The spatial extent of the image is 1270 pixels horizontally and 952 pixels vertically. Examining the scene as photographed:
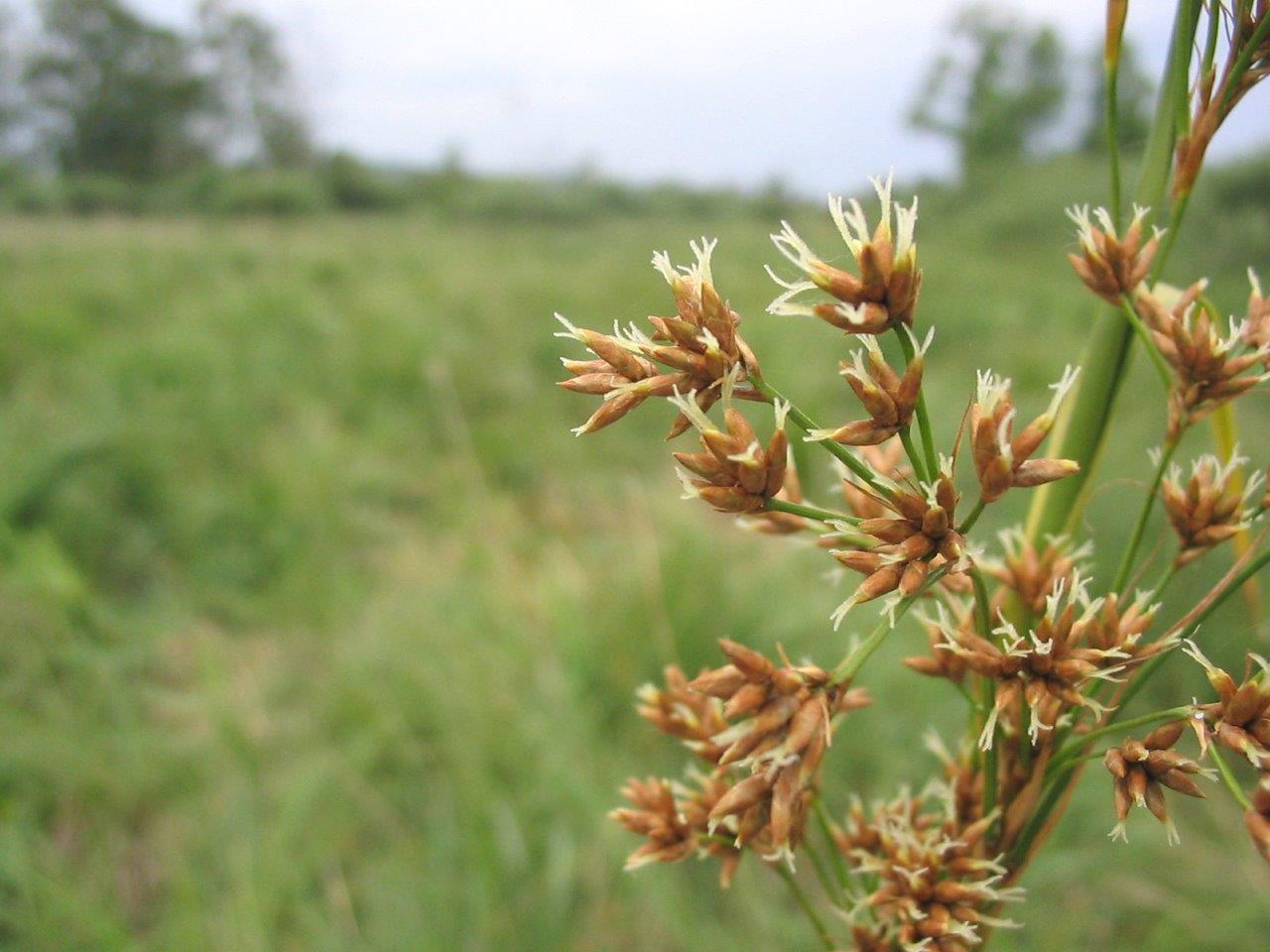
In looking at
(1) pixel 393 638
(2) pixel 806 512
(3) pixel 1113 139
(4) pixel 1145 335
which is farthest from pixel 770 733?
(1) pixel 393 638

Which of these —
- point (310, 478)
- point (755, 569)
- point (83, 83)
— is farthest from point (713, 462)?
point (83, 83)

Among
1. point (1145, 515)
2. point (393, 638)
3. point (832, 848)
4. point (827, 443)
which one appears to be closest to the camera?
point (827, 443)

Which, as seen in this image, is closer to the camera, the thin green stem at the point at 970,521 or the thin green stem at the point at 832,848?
→ the thin green stem at the point at 970,521

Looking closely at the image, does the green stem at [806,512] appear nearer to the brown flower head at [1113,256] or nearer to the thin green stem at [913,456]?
the thin green stem at [913,456]

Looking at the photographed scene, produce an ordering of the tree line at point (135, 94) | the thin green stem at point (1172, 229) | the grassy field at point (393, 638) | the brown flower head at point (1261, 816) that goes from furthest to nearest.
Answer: the tree line at point (135, 94), the grassy field at point (393, 638), the thin green stem at point (1172, 229), the brown flower head at point (1261, 816)

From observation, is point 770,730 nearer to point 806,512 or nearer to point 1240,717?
point 806,512

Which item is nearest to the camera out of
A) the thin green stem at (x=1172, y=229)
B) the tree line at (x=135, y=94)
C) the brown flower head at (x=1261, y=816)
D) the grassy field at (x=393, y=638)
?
the brown flower head at (x=1261, y=816)

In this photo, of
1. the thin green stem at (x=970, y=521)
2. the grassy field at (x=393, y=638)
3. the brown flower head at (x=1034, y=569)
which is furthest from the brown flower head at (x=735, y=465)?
the grassy field at (x=393, y=638)
